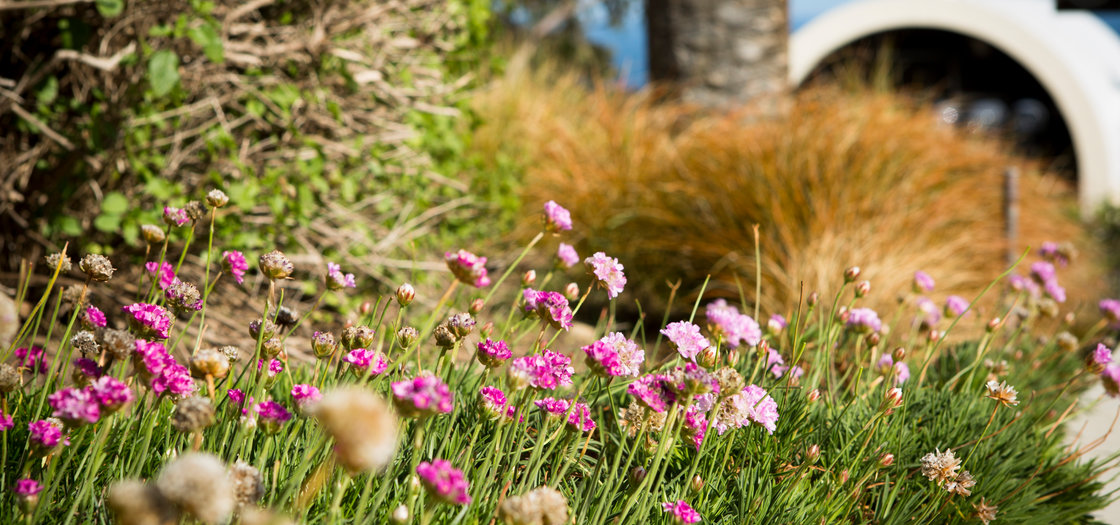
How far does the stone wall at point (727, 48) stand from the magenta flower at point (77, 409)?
14.6ft

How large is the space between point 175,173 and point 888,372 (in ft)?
7.57

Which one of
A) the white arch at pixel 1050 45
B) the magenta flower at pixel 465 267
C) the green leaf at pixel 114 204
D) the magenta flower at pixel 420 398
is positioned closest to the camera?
the magenta flower at pixel 420 398

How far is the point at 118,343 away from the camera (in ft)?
3.34

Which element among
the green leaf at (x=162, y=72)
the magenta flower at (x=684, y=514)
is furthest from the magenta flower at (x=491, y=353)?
the green leaf at (x=162, y=72)

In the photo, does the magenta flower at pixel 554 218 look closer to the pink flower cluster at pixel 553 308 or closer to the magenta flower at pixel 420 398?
the pink flower cluster at pixel 553 308

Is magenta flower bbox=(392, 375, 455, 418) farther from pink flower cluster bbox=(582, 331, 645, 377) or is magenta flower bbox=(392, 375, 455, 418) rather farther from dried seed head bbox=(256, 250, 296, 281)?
dried seed head bbox=(256, 250, 296, 281)

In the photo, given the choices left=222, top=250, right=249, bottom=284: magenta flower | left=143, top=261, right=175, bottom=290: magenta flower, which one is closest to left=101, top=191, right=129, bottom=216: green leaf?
left=143, top=261, right=175, bottom=290: magenta flower

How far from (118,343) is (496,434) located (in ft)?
1.74

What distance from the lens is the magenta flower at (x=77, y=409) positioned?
0.87 m

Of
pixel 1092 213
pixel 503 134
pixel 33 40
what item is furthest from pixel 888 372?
pixel 1092 213

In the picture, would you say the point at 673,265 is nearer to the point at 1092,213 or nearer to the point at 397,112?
the point at 397,112

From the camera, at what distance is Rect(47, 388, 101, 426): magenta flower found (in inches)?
34.1

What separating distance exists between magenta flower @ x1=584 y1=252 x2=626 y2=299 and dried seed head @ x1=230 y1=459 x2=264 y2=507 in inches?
24.3

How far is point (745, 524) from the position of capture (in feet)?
4.39
